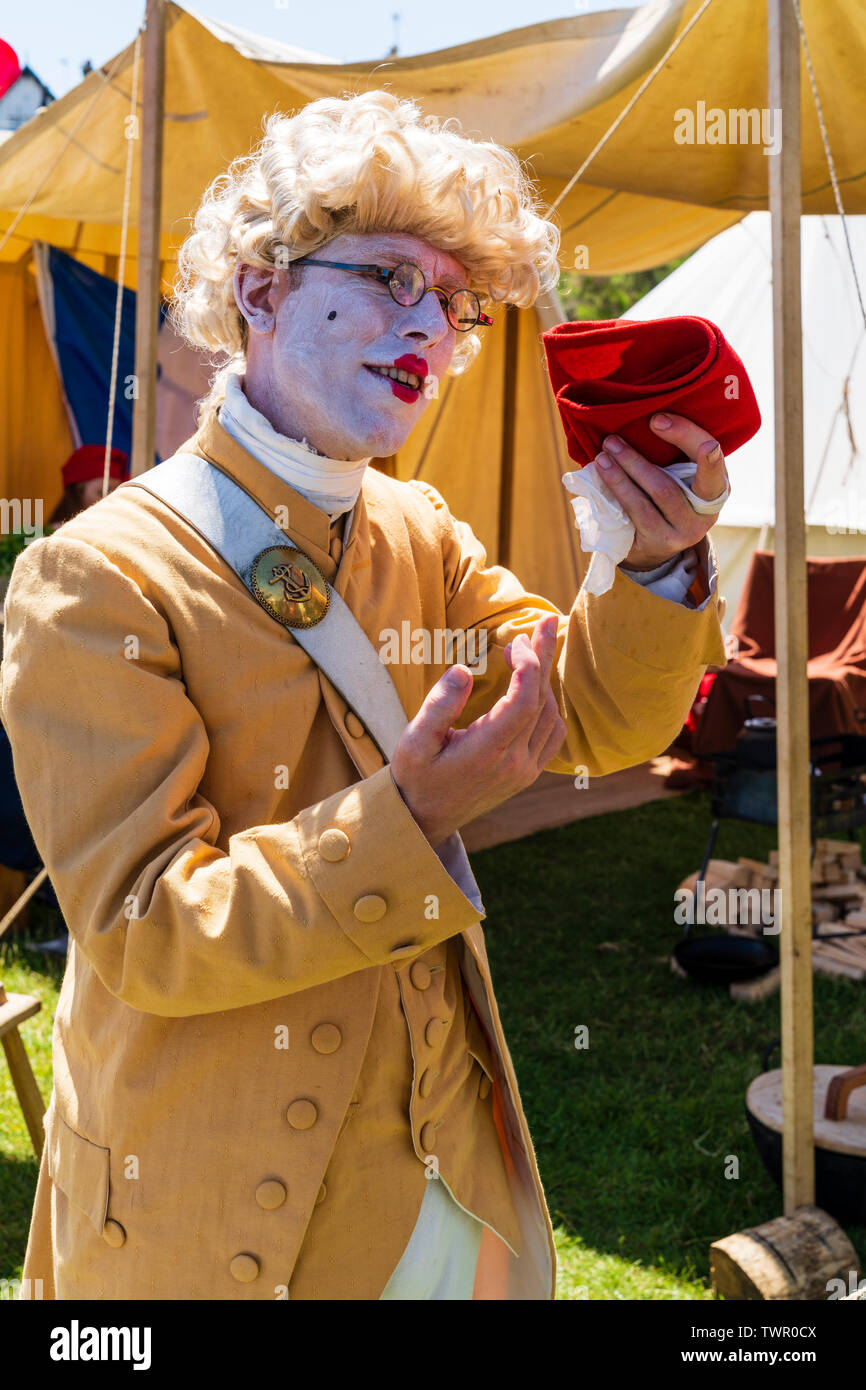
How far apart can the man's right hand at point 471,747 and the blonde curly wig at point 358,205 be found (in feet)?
1.80

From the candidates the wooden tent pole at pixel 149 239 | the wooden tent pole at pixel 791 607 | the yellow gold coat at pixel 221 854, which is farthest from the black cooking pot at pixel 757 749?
the yellow gold coat at pixel 221 854

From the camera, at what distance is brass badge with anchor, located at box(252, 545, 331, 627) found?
138 cm

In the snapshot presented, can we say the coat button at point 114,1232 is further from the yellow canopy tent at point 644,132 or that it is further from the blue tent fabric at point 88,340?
the blue tent fabric at point 88,340

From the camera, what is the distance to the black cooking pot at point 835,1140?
318 centimetres

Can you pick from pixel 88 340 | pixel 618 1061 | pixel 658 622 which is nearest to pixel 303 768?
pixel 658 622

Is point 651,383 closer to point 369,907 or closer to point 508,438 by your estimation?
point 369,907

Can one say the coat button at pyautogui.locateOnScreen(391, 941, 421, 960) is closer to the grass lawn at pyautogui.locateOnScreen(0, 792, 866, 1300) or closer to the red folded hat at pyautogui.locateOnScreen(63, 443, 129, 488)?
the grass lawn at pyautogui.locateOnScreen(0, 792, 866, 1300)

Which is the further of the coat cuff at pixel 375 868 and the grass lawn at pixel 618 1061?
the grass lawn at pixel 618 1061

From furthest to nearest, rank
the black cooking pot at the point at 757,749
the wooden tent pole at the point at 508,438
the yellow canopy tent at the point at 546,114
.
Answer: the wooden tent pole at the point at 508,438, the black cooking pot at the point at 757,749, the yellow canopy tent at the point at 546,114

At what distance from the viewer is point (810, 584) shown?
6766 mm

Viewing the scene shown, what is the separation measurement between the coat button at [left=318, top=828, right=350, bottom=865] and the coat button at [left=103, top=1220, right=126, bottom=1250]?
53 cm
